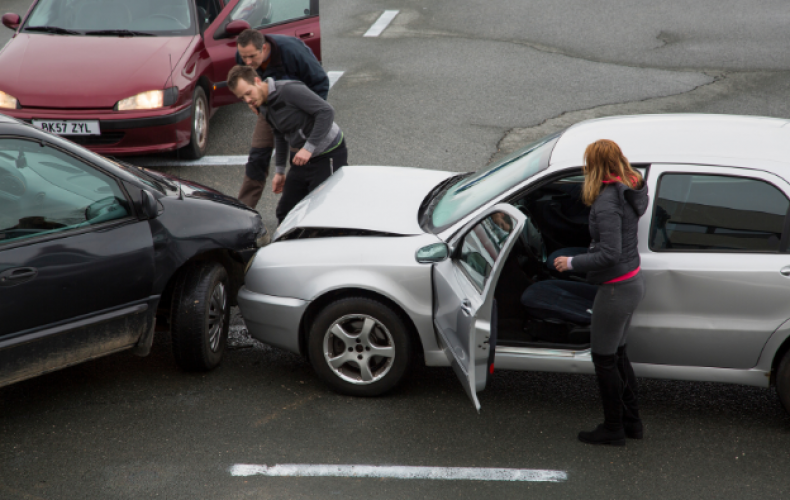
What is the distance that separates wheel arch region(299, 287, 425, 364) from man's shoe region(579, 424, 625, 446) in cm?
105

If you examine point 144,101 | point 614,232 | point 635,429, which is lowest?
point 635,429

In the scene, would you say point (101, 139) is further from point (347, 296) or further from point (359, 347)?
point (359, 347)

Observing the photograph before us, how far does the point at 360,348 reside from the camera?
15.6ft

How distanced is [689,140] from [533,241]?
1143 mm

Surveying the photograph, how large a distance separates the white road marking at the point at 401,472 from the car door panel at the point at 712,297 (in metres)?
0.98

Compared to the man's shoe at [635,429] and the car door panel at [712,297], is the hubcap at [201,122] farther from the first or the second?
the man's shoe at [635,429]

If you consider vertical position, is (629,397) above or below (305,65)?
below

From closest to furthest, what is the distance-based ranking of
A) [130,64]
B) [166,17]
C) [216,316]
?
[216,316]
[130,64]
[166,17]

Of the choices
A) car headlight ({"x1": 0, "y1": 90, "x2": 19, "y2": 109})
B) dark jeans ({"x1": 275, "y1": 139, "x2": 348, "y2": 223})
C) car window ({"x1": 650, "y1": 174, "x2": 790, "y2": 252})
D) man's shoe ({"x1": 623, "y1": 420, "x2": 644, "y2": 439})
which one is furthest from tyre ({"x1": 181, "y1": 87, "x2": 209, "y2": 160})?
man's shoe ({"x1": 623, "y1": 420, "x2": 644, "y2": 439})

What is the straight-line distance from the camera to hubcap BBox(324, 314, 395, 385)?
4699 mm

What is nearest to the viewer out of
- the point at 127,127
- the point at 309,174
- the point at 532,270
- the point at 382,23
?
the point at 532,270

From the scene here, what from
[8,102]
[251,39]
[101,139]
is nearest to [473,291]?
[251,39]

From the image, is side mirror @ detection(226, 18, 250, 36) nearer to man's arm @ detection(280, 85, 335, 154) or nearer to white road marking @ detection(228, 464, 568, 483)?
man's arm @ detection(280, 85, 335, 154)

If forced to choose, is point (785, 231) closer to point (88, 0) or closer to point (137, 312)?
point (137, 312)
